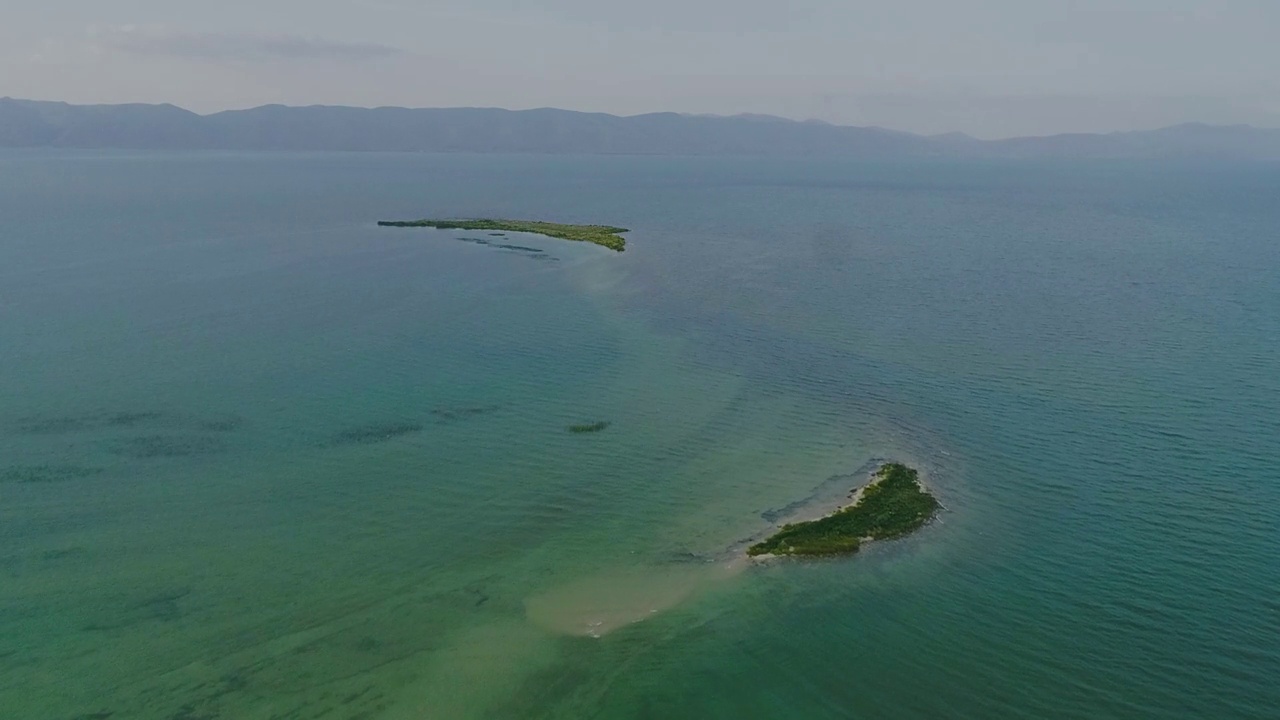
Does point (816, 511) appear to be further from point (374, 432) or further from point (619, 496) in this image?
point (374, 432)

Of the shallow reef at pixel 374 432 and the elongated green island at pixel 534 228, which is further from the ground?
the elongated green island at pixel 534 228

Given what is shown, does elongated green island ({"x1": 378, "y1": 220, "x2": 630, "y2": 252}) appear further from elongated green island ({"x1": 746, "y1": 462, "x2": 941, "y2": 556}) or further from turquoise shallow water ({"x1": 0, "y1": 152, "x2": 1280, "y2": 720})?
elongated green island ({"x1": 746, "y1": 462, "x2": 941, "y2": 556})

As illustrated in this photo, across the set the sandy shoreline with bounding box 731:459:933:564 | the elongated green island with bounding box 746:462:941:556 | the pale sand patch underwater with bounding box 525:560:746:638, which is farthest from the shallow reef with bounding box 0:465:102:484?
the elongated green island with bounding box 746:462:941:556

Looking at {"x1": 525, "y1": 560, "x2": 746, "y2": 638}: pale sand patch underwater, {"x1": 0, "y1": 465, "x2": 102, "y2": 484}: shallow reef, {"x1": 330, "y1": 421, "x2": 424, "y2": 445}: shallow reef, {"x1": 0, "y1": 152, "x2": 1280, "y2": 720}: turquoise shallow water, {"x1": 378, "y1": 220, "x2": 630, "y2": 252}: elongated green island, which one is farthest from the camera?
{"x1": 378, "y1": 220, "x2": 630, "y2": 252}: elongated green island

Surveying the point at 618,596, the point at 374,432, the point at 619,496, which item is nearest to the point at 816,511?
the point at 619,496

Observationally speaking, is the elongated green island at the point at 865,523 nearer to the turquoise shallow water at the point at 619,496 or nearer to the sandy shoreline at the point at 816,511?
the sandy shoreline at the point at 816,511

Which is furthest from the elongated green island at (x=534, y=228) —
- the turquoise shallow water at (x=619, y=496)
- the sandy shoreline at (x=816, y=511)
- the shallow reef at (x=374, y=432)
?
the sandy shoreline at (x=816, y=511)
